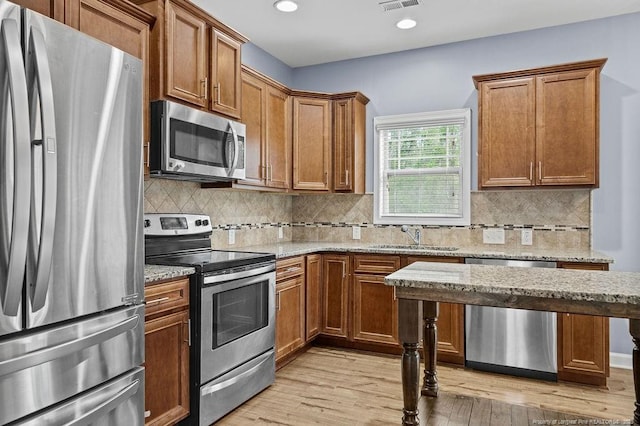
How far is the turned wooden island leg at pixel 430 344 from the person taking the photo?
2.79m

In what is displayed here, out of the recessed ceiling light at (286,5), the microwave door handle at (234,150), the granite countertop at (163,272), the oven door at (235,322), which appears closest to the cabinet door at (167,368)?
the oven door at (235,322)

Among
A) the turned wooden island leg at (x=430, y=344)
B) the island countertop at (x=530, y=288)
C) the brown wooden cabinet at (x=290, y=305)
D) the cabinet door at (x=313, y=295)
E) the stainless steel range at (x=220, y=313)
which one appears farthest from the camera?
the cabinet door at (x=313, y=295)

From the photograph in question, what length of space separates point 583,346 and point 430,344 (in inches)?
51.6

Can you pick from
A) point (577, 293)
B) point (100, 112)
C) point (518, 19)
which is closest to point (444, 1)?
point (518, 19)

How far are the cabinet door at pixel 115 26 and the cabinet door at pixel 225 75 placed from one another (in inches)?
20.8

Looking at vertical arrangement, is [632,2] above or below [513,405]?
above

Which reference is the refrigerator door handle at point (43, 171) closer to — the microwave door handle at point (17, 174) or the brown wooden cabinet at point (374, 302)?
the microwave door handle at point (17, 174)

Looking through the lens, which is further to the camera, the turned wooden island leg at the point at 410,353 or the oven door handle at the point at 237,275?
the oven door handle at the point at 237,275

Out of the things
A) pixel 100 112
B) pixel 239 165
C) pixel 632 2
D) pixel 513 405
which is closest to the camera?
pixel 100 112

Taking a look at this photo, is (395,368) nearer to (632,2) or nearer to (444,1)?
(444,1)

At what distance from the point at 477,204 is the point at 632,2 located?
195 cm

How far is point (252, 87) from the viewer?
366 cm

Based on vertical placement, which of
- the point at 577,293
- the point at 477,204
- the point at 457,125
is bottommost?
the point at 577,293

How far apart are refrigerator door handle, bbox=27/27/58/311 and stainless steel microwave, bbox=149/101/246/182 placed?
3.44 ft
